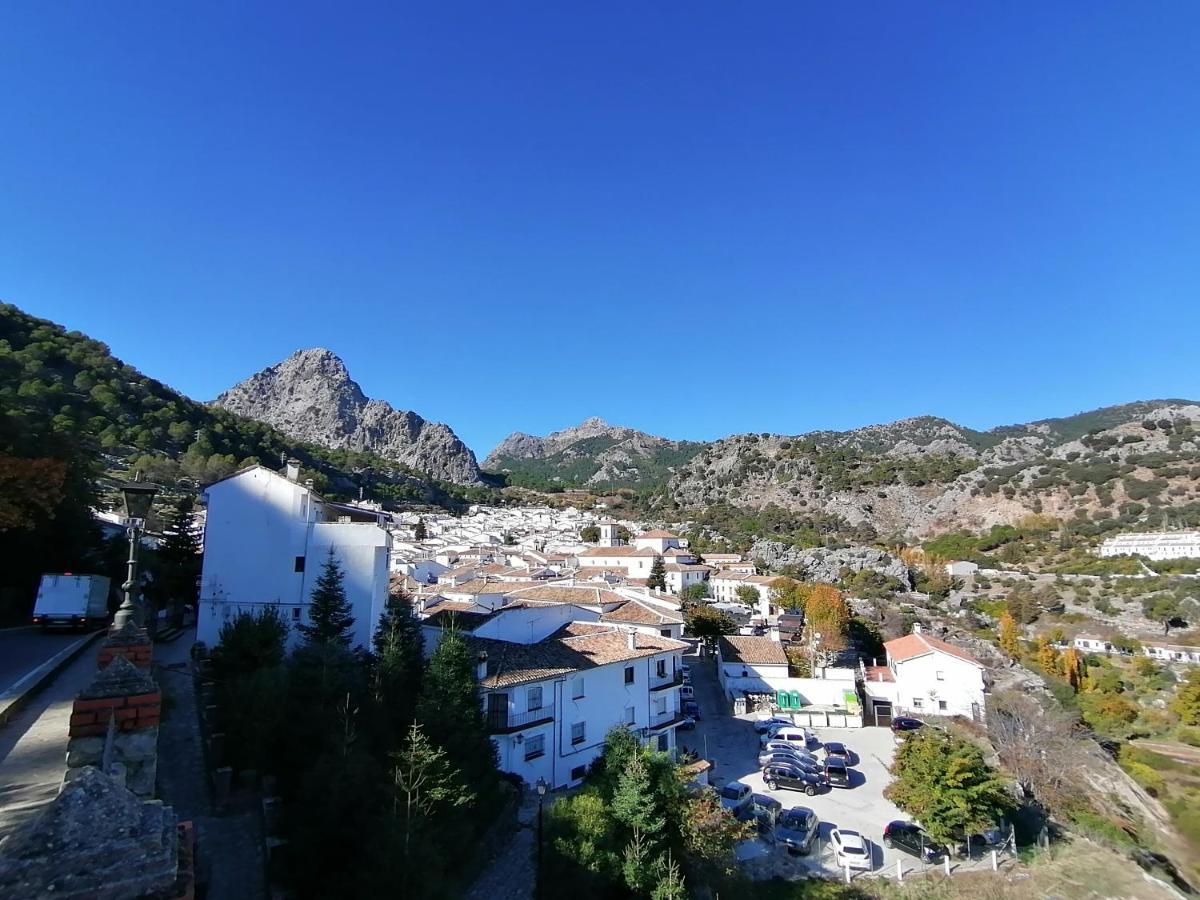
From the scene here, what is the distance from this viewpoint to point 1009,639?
46062mm

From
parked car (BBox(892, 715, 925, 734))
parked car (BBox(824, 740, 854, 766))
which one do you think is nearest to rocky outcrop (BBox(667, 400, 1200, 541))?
parked car (BBox(892, 715, 925, 734))

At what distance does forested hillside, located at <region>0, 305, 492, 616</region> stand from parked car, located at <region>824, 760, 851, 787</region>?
86.4 ft

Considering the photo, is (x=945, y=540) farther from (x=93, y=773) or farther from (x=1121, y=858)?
(x=93, y=773)

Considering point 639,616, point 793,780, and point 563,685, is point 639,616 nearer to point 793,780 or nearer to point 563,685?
point 793,780

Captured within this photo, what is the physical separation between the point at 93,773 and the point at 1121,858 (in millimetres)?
31235

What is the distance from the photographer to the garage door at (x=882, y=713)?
32.9 m

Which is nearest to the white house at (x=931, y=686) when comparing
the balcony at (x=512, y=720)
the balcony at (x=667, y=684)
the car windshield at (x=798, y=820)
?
the balcony at (x=667, y=684)

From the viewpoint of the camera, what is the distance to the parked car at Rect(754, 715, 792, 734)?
97.5ft

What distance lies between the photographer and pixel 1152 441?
8794 cm

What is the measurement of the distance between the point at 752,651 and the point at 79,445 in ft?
107

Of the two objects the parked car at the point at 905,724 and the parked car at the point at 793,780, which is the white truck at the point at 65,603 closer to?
the parked car at the point at 793,780

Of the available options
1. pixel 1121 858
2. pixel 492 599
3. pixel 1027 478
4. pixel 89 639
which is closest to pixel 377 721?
pixel 89 639

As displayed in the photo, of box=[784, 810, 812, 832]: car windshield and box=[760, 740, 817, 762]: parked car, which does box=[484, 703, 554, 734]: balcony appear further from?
box=[760, 740, 817, 762]: parked car

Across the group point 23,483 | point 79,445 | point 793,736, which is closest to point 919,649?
point 793,736
